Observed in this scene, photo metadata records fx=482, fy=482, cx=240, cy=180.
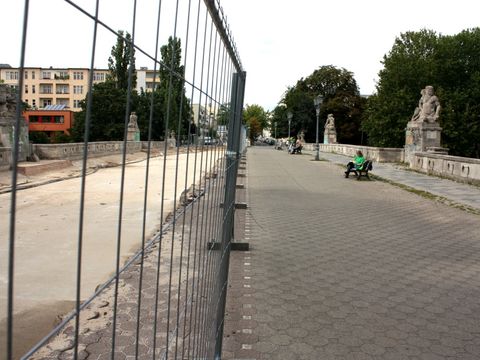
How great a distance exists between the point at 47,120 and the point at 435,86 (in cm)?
4960

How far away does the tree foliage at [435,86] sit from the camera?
43.0m

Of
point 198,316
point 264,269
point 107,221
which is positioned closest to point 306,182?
point 107,221

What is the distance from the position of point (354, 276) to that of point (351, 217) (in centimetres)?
451

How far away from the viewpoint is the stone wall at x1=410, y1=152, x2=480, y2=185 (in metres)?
16.1

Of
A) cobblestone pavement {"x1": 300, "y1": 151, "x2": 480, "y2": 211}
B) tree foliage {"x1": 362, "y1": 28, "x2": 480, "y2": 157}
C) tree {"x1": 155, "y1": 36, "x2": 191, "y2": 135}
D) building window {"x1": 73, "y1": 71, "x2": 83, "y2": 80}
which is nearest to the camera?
building window {"x1": 73, "y1": 71, "x2": 83, "y2": 80}

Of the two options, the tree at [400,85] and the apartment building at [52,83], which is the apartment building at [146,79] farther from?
the tree at [400,85]

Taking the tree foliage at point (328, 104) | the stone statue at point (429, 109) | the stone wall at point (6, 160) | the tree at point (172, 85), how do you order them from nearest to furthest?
the stone wall at point (6, 160) < the tree at point (172, 85) < the stone statue at point (429, 109) < the tree foliage at point (328, 104)

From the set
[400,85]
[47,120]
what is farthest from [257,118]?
[47,120]

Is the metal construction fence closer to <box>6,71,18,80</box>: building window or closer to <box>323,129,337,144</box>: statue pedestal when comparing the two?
<box>6,71,18,80</box>: building window

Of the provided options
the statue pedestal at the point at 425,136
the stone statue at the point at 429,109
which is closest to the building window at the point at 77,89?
the statue pedestal at the point at 425,136

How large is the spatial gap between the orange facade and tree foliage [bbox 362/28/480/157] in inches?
1788

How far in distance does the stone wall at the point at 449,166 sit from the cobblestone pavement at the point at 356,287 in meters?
6.15

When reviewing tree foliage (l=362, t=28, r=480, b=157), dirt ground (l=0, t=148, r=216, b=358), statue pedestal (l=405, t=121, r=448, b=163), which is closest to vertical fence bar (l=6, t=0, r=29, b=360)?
dirt ground (l=0, t=148, r=216, b=358)

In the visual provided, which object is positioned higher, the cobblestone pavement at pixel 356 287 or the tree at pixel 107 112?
the tree at pixel 107 112
